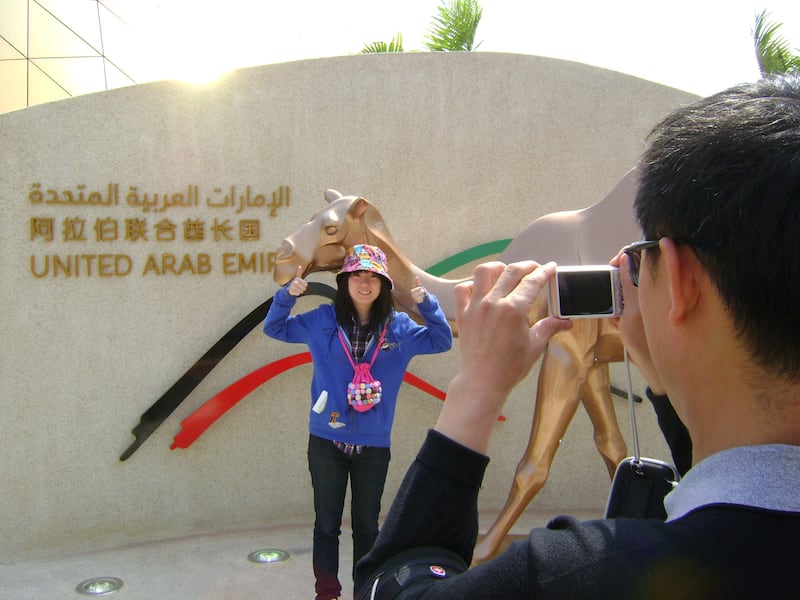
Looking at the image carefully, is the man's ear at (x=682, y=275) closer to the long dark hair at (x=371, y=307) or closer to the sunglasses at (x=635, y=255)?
the sunglasses at (x=635, y=255)

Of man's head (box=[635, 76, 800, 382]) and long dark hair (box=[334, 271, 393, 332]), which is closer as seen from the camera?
man's head (box=[635, 76, 800, 382])

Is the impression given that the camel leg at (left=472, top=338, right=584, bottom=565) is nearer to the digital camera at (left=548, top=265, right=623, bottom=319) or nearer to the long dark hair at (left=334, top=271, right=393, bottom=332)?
the long dark hair at (left=334, top=271, right=393, bottom=332)

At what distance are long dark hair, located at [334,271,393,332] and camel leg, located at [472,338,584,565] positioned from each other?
78 cm

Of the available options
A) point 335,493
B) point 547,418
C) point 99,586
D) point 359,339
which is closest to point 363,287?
point 359,339

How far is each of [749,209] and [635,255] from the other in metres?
0.18

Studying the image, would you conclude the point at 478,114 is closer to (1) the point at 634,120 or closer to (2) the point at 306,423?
(1) the point at 634,120

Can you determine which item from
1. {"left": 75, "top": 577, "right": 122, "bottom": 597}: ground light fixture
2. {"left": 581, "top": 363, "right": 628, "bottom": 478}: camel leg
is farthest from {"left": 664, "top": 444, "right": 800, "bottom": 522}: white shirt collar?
{"left": 75, "top": 577, "right": 122, "bottom": 597}: ground light fixture

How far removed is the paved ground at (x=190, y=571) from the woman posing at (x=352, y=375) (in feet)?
2.60

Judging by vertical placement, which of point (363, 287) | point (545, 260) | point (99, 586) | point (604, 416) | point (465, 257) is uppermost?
point (465, 257)

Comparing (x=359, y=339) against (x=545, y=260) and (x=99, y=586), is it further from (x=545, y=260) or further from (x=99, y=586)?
(x=99, y=586)

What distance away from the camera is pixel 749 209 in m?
0.60

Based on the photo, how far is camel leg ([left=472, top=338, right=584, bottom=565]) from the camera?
3.07 m

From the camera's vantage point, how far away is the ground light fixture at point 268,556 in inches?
152

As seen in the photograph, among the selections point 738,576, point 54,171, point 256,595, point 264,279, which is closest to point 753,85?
point 738,576
